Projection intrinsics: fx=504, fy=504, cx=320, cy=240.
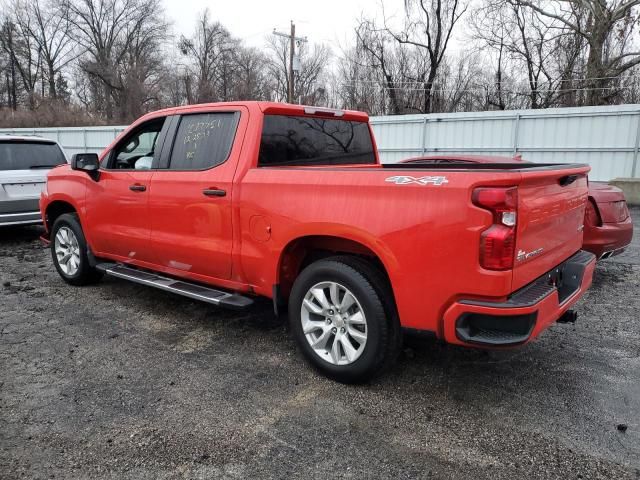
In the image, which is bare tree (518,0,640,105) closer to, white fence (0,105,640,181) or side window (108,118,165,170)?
white fence (0,105,640,181)

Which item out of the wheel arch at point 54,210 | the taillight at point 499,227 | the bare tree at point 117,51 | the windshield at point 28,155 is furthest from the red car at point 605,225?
the bare tree at point 117,51

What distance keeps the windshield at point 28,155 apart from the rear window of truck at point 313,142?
18.5 feet

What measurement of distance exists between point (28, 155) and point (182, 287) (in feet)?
17.5

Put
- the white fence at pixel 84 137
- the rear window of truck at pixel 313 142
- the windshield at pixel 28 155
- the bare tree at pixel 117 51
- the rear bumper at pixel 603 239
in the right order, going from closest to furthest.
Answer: the rear window of truck at pixel 313 142
the rear bumper at pixel 603 239
the windshield at pixel 28 155
the white fence at pixel 84 137
the bare tree at pixel 117 51

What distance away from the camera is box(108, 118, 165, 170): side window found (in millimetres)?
4637

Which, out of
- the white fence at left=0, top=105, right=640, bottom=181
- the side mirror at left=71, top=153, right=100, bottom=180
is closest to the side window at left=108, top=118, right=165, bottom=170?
the side mirror at left=71, top=153, right=100, bottom=180

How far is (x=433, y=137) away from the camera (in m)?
16.5

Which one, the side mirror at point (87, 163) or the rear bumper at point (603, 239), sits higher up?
the side mirror at point (87, 163)

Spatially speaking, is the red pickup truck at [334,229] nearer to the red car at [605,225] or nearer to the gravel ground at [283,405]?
the gravel ground at [283,405]

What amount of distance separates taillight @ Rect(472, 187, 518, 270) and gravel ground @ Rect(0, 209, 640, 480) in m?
1.02

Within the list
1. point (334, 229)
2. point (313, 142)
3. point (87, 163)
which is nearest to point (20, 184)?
point (87, 163)

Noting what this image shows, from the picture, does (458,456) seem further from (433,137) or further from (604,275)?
(433,137)

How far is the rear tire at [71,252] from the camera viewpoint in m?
5.49

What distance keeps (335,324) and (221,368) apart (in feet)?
3.12
